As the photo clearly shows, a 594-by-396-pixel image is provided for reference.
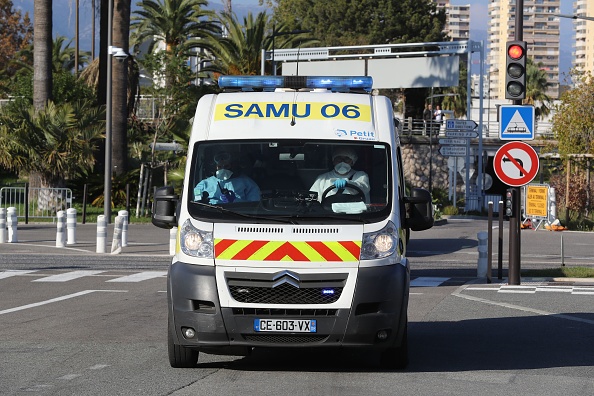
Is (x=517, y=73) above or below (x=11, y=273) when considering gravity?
above

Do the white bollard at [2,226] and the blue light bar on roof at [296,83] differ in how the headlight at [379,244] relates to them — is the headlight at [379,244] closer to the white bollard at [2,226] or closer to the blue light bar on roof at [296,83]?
the blue light bar on roof at [296,83]

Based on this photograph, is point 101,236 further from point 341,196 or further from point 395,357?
point 395,357

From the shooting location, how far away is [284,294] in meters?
9.09

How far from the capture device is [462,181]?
7350cm

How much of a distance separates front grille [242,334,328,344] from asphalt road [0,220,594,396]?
33 centimetres

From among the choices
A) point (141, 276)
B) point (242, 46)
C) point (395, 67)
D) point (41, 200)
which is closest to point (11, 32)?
point (242, 46)

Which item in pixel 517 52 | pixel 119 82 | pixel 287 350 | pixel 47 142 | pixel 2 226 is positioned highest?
pixel 119 82

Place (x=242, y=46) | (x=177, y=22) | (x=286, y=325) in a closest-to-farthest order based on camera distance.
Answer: (x=286, y=325)
(x=242, y=46)
(x=177, y=22)

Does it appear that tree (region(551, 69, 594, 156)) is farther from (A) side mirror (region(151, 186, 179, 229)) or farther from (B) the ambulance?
(A) side mirror (region(151, 186, 179, 229))

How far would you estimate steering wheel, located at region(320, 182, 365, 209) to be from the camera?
9656 mm

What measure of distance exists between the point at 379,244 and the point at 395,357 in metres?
1.11

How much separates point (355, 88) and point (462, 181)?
63421 millimetres

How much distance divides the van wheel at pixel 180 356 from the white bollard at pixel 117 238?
1505 centimetres

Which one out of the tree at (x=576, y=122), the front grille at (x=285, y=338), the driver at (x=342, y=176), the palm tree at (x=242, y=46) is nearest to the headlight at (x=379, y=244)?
the driver at (x=342, y=176)
